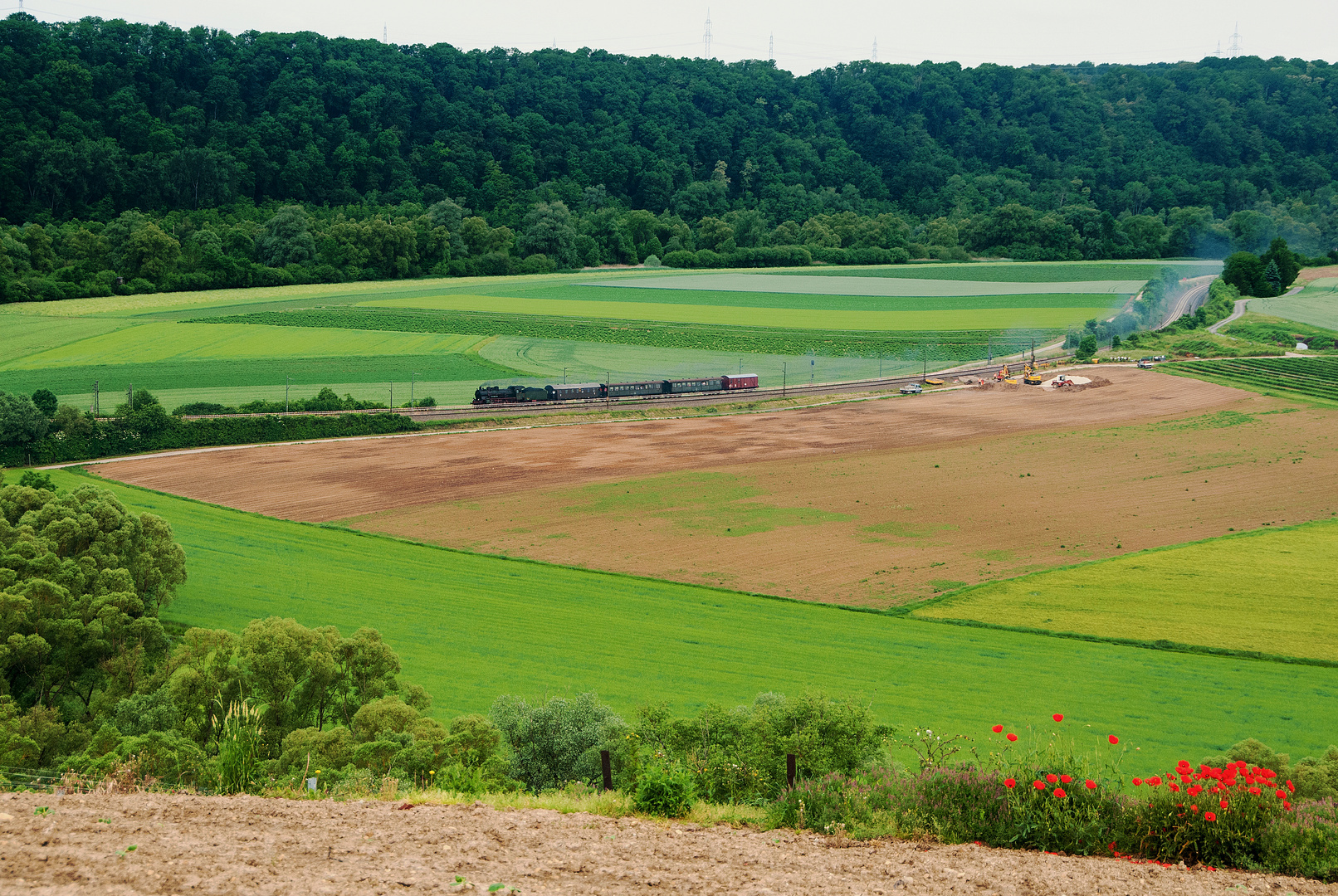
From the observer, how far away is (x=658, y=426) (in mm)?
81250

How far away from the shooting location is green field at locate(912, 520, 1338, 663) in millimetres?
36750

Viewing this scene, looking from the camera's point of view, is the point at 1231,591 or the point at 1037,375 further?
the point at 1037,375

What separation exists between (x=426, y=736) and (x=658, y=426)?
59.8 m

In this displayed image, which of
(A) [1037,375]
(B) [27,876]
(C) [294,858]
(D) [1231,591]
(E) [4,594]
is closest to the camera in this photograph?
(B) [27,876]

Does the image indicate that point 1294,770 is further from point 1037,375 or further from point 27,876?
point 1037,375

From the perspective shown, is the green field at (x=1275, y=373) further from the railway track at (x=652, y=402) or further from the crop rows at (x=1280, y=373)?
the railway track at (x=652, y=402)

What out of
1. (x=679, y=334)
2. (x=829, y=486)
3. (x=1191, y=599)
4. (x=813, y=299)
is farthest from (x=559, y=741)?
(x=813, y=299)

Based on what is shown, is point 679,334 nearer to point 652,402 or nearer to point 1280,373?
point 652,402

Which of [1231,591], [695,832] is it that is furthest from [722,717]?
[1231,591]

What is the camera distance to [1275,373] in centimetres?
9575

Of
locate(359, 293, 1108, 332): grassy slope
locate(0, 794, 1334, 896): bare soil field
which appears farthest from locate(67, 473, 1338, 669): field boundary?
locate(359, 293, 1108, 332): grassy slope

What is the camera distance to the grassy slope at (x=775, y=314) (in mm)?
137500

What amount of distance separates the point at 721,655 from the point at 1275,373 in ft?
262

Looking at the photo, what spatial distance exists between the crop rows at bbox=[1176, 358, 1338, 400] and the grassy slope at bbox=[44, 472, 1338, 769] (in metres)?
64.8
